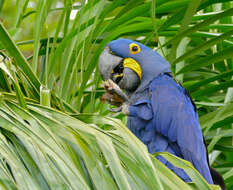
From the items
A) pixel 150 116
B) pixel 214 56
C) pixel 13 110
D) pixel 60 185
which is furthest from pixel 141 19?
pixel 60 185

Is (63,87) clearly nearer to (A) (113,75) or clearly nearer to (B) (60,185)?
(A) (113,75)

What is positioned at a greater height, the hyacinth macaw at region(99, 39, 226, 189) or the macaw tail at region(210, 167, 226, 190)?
the hyacinth macaw at region(99, 39, 226, 189)

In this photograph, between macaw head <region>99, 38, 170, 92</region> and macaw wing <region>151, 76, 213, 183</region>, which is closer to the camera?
macaw wing <region>151, 76, 213, 183</region>

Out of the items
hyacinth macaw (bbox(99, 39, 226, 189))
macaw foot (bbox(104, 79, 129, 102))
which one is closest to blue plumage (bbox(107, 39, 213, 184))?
hyacinth macaw (bbox(99, 39, 226, 189))

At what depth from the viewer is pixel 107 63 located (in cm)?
136

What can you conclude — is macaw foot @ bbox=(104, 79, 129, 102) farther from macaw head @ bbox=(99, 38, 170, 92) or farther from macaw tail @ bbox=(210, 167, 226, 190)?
macaw tail @ bbox=(210, 167, 226, 190)

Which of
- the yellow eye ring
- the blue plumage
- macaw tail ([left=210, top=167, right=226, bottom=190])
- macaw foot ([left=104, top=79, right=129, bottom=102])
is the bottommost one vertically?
macaw tail ([left=210, top=167, right=226, bottom=190])

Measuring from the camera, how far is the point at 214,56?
0.95m

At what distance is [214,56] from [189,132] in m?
0.37

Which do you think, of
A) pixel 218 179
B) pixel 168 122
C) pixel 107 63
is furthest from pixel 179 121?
pixel 107 63

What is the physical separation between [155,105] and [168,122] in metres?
0.07

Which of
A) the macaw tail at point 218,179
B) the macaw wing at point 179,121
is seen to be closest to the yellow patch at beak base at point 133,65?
the macaw wing at point 179,121

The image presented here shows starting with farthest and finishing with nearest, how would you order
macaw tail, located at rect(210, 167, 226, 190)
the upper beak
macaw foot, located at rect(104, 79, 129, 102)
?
the upper beak, macaw tail, located at rect(210, 167, 226, 190), macaw foot, located at rect(104, 79, 129, 102)

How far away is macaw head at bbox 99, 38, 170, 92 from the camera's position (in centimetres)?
138
